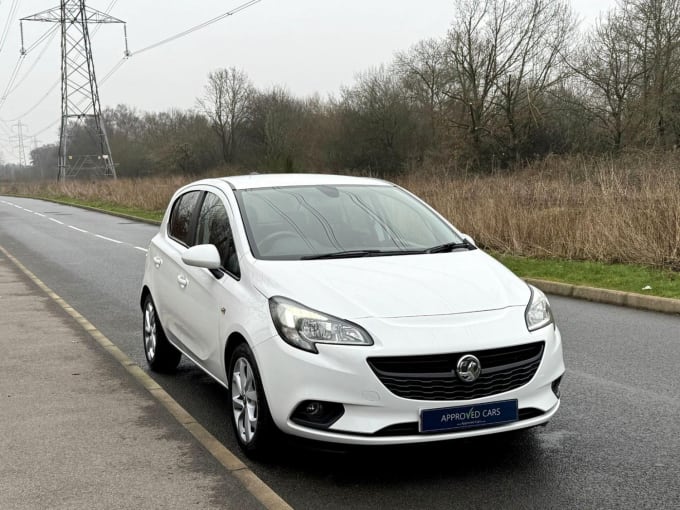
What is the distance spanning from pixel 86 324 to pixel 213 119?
6347 cm

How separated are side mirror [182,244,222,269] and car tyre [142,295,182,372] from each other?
163cm

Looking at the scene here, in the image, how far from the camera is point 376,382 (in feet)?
12.4

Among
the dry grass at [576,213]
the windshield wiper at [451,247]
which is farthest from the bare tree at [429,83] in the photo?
the windshield wiper at [451,247]

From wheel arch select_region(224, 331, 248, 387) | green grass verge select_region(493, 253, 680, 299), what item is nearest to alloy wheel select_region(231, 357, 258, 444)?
wheel arch select_region(224, 331, 248, 387)

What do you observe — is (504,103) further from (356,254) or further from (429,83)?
(356,254)

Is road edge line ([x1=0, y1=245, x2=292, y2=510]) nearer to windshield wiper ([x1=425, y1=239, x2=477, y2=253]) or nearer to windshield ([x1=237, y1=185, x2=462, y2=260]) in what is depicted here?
windshield ([x1=237, y1=185, x2=462, y2=260])

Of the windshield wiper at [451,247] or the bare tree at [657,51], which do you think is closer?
the windshield wiper at [451,247]

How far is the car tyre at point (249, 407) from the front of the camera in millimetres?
4164

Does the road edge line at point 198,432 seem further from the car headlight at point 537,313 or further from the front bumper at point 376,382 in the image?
the car headlight at point 537,313

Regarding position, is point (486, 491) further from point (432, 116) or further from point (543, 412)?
point (432, 116)

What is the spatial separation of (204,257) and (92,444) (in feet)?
4.29

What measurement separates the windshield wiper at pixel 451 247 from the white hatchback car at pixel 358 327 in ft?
0.04

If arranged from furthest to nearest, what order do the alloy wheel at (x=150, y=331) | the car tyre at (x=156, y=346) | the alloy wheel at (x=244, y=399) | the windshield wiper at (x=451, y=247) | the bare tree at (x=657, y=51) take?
the bare tree at (x=657, y=51) → the alloy wheel at (x=150, y=331) → the car tyre at (x=156, y=346) → the windshield wiper at (x=451, y=247) → the alloy wheel at (x=244, y=399)

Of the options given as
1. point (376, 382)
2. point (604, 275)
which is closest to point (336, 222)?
point (376, 382)
